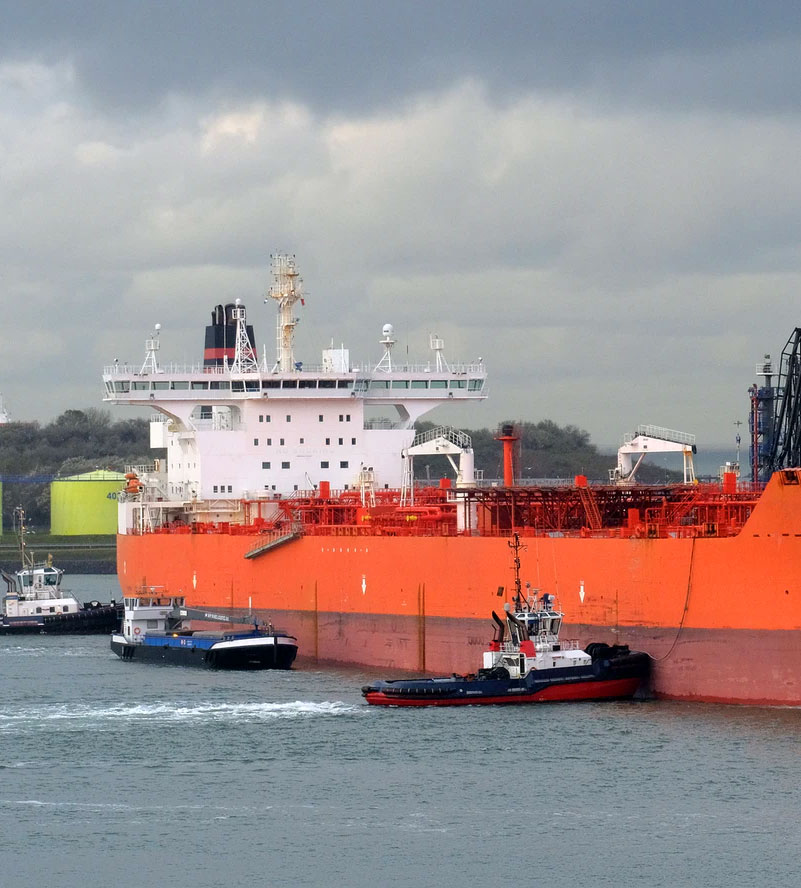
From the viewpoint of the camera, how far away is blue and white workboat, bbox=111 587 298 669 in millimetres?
34719

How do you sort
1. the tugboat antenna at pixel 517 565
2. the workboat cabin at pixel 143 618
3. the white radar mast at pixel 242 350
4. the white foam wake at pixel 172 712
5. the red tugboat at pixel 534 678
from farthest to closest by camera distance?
1. the white radar mast at pixel 242 350
2. the workboat cabin at pixel 143 618
3. the tugboat antenna at pixel 517 565
4. the red tugboat at pixel 534 678
5. the white foam wake at pixel 172 712

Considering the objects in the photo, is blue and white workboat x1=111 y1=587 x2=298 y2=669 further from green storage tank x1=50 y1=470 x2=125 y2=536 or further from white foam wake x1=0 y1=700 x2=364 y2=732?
green storage tank x1=50 y1=470 x2=125 y2=536

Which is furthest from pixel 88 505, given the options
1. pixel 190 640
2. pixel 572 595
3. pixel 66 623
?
pixel 572 595

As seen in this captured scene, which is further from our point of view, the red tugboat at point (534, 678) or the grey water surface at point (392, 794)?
the red tugboat at point (534, 678)

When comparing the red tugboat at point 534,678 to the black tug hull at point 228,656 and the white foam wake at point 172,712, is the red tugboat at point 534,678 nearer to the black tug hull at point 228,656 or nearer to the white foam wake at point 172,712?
the white foam wake at point 172,712

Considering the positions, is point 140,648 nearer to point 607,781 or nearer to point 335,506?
point 335,506

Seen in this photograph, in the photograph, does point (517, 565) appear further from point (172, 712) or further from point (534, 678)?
point (172, 712)

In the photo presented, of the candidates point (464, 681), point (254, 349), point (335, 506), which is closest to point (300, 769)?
point (464, 681)

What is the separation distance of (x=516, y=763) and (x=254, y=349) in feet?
69.7

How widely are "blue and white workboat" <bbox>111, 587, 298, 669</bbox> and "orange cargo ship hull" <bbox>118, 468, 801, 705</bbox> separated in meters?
1.04

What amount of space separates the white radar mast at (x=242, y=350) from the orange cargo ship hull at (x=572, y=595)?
4.32m

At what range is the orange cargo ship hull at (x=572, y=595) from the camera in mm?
26562

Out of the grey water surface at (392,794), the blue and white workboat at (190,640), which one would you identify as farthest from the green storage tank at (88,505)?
the grey water surface at (392,794)

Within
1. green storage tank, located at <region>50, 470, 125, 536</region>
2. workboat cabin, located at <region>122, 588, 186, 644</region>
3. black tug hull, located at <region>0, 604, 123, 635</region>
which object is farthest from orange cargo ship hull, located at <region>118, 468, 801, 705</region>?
green storage tank, located at <region>50, 470, 125, 536</region>
